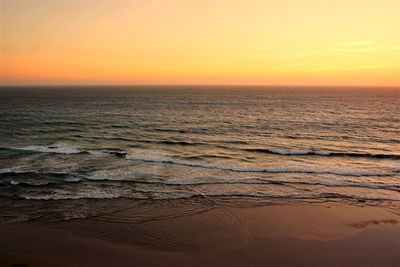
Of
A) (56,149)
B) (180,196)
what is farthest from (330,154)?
(56,149)

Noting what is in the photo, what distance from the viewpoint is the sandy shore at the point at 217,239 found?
11055mm

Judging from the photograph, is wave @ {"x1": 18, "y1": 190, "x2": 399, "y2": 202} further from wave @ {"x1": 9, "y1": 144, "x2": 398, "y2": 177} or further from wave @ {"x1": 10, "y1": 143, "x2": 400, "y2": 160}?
wave @ {"x1": 10, "y1": 143, "x2": 400, "y2": 160}

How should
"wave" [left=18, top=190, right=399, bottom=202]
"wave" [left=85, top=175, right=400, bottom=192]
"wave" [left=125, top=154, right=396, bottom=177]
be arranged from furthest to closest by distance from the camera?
"wave" [left=125, top=154, right=396, bottom=177] → "wave" [left=85, top=175, right=400, bottom=192] → "wave" [left=18, top=190, right=399, bottom=202]

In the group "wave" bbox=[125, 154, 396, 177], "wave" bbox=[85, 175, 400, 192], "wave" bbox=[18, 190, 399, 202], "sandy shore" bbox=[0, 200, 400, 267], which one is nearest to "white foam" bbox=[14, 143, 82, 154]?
"wave" bbox=[125, 154, 396, 177]

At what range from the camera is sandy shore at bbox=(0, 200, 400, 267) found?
1105 centimetres

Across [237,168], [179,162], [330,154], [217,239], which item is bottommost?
[217,239]

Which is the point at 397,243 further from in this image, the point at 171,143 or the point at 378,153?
the point at 171,143

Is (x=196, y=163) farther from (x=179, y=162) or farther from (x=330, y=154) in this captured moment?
(x=330, y=154)

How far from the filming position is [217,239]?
12.6 m

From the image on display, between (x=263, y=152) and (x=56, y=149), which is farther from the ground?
(x=56, y=149)

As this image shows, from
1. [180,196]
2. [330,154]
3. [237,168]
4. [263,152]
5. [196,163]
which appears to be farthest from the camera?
[263,152]

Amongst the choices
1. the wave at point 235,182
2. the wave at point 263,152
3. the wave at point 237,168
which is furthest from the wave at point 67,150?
the wave at point 235,182

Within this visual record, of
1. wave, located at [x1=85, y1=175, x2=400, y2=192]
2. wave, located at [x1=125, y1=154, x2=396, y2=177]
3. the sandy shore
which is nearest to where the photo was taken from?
the sandy shore

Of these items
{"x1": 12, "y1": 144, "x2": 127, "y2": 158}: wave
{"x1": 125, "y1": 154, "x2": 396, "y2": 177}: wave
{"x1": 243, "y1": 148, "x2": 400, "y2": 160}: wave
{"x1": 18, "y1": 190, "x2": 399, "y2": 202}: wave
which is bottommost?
{"x1": 18, "y1": 190, "x2": 399, "y2": 202}: wave
